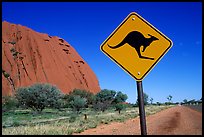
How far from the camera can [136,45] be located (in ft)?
11.6

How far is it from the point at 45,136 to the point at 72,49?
12165 cm

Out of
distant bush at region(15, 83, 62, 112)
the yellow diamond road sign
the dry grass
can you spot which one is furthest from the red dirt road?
distant bush at region(15, 83, 62, 112)

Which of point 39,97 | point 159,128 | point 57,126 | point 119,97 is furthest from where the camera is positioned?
point 119,97

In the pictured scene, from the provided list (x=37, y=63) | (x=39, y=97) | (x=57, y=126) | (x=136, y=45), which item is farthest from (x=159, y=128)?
(x=37, y=63)

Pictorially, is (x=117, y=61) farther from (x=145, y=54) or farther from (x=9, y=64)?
(x=9, y=64)

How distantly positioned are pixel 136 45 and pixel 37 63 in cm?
10448

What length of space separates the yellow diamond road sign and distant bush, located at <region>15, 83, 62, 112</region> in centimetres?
4584

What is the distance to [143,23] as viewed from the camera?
139 inches

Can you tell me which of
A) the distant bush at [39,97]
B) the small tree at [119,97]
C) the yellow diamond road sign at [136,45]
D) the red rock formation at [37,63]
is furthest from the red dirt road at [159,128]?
the small tree at [119,97]

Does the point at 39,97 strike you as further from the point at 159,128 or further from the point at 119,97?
the point at 119,97

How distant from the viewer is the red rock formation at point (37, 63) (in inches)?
3782

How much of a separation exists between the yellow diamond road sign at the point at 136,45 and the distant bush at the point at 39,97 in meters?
45.8

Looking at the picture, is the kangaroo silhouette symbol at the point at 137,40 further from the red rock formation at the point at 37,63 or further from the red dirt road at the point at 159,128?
the red rock formation at the point at 37,63

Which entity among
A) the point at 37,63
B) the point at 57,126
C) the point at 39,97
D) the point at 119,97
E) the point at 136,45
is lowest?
the point at 57,126
